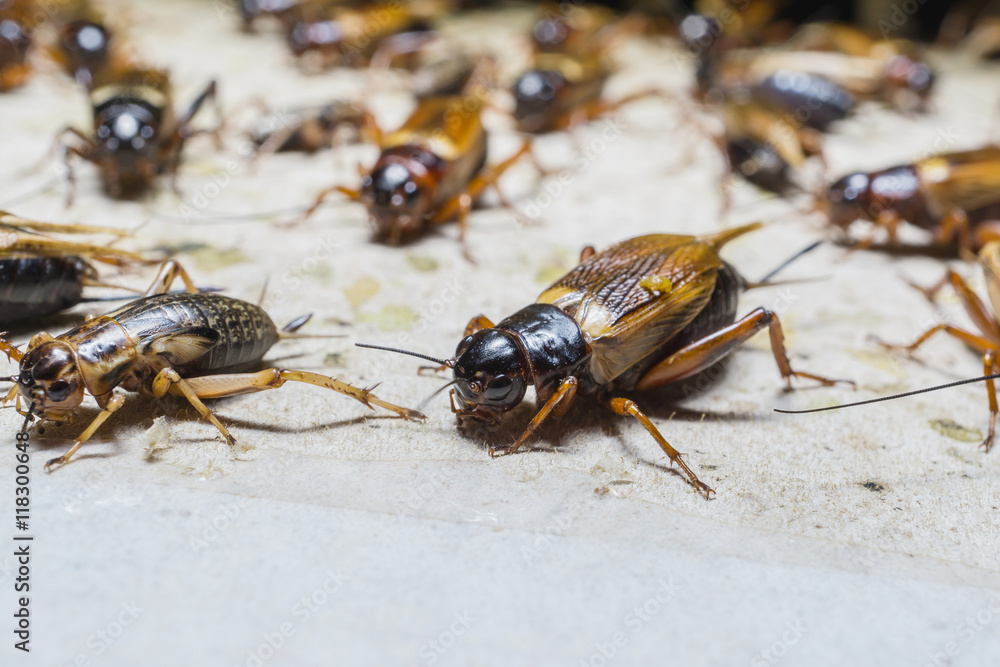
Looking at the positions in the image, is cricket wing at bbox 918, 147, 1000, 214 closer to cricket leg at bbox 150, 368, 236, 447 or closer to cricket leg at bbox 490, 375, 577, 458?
cricket leg at bbox 490, 375, 577, 458

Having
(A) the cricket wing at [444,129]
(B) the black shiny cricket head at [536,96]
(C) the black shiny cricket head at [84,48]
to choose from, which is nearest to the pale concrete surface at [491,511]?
(A) the cricket wing at [444,129]

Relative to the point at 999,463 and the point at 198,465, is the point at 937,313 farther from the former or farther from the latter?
the point at 198,465

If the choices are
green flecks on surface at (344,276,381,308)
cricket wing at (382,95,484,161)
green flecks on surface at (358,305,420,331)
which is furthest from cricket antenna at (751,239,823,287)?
cricket wing at (382,95,484,161)

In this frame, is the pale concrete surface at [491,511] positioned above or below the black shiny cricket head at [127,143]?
below

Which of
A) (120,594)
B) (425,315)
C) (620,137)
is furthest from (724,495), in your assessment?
(620,137)

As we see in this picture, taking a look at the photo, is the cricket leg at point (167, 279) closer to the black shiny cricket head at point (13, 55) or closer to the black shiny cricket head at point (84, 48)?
the black shiny cricket head at point (84, 48)

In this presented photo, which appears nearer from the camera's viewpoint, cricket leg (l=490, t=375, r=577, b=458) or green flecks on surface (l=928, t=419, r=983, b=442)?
cricket leg (l=490, t=375, r=577, b=458)
